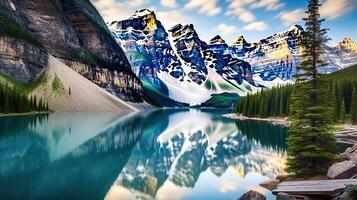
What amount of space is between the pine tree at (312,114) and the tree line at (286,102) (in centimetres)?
7187

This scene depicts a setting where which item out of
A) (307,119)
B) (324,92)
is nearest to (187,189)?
(307,119)

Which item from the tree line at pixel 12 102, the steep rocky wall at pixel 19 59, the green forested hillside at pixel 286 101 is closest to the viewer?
the green forested hillside at pixel 286 101

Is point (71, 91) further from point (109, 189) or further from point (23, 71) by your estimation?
point (109, 189)

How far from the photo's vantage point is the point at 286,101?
131375 mm

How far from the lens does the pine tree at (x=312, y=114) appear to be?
2797cm

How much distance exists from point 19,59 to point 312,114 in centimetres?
18669

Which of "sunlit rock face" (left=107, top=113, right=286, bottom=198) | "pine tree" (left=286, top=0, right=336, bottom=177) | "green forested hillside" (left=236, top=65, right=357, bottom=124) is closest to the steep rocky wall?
"green forested hillside" (left=236, top=65, right=357, bottom=124)

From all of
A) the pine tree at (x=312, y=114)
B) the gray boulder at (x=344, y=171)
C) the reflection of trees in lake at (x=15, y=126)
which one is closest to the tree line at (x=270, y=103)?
the reflection of trees in lake at (x=15, y=126)

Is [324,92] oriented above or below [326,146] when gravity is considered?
above

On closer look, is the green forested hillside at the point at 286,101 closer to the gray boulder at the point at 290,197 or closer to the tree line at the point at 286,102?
the tree line at the point at 286,102

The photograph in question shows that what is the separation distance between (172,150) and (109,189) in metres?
28.2

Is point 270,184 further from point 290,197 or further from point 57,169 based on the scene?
point 57,169

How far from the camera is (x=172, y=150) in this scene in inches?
2172

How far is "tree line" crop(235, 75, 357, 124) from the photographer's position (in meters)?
99.2
